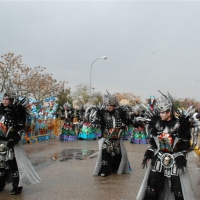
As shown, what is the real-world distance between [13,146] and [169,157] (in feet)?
9.61

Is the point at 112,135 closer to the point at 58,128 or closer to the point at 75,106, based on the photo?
the point at 75,106

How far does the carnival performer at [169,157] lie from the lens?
4.80m

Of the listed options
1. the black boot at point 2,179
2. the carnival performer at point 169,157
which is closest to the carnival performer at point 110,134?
the black boot at point 2,179

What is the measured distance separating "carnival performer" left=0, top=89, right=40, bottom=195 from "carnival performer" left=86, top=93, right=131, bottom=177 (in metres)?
2.17

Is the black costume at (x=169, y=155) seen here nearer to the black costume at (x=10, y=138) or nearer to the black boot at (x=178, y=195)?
the black boot at (x=178, y=195)

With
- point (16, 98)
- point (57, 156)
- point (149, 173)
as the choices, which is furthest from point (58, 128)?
point (149, 173)

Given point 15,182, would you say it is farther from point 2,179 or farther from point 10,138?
point 10,138

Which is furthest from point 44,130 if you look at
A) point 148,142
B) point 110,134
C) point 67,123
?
point 148,142

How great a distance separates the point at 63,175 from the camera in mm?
7699

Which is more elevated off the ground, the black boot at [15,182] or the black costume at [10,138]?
the black costume at [10,138]

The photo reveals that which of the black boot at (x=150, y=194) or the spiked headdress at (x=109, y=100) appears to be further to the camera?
the spiked headdress at (x=109, y=100)

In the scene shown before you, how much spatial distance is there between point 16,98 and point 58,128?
15.0 meters

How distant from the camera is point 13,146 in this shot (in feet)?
19.6

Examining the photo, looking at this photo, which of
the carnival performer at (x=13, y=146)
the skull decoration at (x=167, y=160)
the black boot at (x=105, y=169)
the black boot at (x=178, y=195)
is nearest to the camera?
the black boot at (x=178, y=195)
